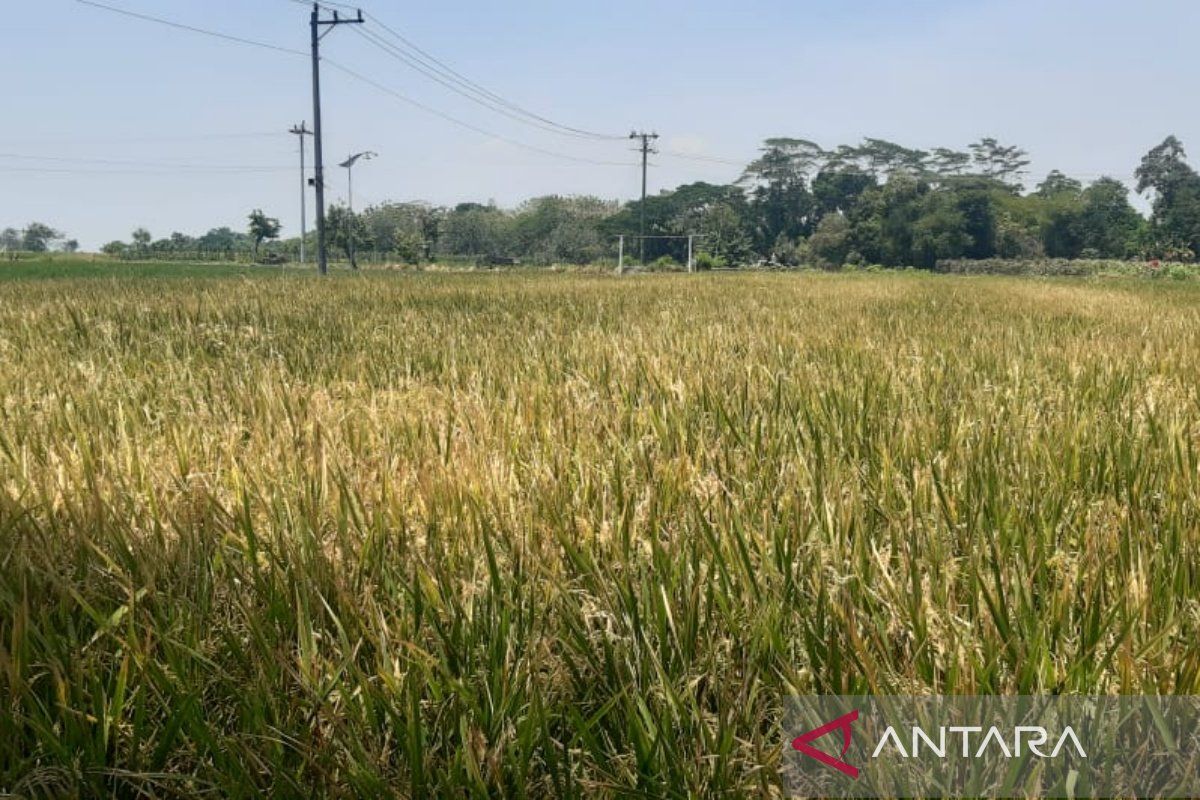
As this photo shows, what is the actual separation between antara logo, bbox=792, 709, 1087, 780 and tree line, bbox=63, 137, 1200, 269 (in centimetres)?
6355

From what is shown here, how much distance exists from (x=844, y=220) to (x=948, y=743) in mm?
92971

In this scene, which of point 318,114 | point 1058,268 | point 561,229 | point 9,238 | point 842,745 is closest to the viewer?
point 842,745

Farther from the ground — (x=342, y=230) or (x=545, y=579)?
(x=342, y=230)

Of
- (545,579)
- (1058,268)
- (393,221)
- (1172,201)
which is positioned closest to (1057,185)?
(1172,201)

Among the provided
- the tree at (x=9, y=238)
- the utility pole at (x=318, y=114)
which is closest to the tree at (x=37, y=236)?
the tree at (x=9, y=238)

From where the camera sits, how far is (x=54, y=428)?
2662mm

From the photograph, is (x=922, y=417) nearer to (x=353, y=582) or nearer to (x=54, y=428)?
(x=353, y=582)

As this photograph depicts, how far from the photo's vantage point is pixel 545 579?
141cm

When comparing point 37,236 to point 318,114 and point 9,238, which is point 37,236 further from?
point 318,114

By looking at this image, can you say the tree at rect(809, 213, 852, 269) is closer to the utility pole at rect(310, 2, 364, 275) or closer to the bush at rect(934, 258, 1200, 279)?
the bush at rect(934, 258, 1200, 279)

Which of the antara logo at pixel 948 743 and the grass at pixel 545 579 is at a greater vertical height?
the grass at pixel 545 579

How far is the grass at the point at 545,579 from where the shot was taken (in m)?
1.01

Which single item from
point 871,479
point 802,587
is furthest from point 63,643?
point 871,479

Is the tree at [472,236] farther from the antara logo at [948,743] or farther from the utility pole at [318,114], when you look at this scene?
the antara logo at [948,743]
